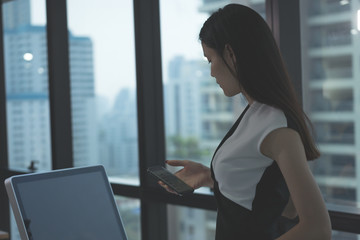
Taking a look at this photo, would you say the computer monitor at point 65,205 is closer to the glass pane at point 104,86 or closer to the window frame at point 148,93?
the window frame at point 148,93

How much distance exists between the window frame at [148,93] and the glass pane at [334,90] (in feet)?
0.19

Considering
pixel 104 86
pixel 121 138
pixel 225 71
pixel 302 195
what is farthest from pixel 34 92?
pixel 302 195

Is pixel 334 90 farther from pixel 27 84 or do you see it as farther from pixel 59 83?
pixel 27 84

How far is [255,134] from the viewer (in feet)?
3.53

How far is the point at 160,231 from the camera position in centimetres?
276

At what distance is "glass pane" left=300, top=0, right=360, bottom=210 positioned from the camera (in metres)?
1.91

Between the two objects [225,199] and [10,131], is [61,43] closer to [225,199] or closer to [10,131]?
[10,131]

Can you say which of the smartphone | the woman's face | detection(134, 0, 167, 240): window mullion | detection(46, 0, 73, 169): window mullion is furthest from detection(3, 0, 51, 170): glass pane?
the woman's face

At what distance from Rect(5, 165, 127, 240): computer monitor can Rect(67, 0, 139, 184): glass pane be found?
142cm

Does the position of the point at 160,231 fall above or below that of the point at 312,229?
below

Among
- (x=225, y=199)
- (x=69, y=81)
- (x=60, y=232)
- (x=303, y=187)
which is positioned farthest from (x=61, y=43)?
(x=303, y=187)

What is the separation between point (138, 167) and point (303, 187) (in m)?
1.93

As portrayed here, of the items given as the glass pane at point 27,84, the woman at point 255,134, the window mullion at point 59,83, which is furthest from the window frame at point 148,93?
the woman at point 255,134

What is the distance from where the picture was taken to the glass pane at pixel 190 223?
8.32ft
